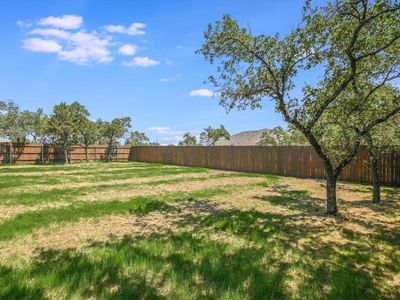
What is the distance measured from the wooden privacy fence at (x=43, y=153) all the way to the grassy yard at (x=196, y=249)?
20563mm

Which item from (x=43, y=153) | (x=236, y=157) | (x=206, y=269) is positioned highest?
(x=43, y=153)

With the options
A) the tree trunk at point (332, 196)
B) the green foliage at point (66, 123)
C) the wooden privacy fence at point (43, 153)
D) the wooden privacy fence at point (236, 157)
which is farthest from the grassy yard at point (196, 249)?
the wooden privacy fence at point (43, 153)

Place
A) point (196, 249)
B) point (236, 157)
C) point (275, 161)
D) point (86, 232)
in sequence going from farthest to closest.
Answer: point (236, 157), point (275, 161), point (86, 232), point (196, 249)

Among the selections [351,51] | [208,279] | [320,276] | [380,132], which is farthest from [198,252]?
[380,132]

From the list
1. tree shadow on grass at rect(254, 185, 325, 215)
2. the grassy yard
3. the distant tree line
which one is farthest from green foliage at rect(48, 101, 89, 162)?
tree shadow on grass at rect(254, 185, 325, 215)

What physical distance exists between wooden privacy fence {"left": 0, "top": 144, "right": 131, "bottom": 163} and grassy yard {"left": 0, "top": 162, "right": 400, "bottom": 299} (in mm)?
20563

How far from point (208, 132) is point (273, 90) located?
37.1 meters

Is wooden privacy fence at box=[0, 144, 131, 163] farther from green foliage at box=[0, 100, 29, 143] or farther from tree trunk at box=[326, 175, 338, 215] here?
tree trunk at box=[326, 175, 338, 215]

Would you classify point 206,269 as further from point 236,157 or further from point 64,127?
point 64,127

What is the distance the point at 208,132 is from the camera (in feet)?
144

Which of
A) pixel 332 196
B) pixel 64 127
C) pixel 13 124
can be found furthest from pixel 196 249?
pixel 13 124

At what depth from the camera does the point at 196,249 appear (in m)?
4.21

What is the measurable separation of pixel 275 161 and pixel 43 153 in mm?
20937

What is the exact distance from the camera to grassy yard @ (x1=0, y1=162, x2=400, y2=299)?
3.08 m
